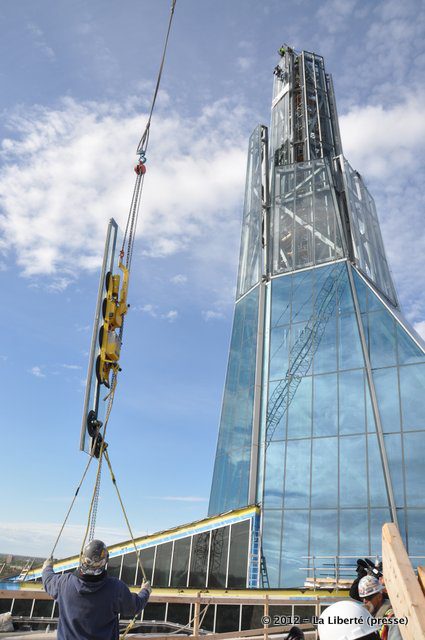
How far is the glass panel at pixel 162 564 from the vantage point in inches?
898

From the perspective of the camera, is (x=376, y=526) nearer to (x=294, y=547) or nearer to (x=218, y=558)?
(x=294, y=547)

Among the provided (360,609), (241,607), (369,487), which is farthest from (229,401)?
(360,609)

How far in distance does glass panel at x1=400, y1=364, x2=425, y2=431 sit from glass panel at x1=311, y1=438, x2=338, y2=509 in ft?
11.8

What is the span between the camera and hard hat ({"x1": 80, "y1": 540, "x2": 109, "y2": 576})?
4.18 meters

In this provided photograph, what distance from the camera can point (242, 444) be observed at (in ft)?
92.0

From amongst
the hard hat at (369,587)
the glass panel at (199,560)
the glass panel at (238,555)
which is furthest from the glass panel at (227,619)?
the hard hat at (369,587)

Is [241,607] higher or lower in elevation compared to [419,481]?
lower

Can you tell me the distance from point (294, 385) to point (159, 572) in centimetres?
1131

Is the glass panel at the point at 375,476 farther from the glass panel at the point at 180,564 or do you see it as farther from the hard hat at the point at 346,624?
the hard hat at the point at 346,624

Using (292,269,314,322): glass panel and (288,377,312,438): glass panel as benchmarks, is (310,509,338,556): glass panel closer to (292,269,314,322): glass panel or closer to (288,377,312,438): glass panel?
(288,377,312,438): glass panel

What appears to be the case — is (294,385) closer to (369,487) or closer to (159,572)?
(369,487)

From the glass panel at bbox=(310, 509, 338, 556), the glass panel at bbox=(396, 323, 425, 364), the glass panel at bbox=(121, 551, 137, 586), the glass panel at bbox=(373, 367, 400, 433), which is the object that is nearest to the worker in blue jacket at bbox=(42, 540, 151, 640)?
the glass panel at bbox=(310, 509, 338, 556)

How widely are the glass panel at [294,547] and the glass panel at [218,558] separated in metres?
2.69

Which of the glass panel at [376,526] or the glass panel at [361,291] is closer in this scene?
the glass panel at [376,526]
